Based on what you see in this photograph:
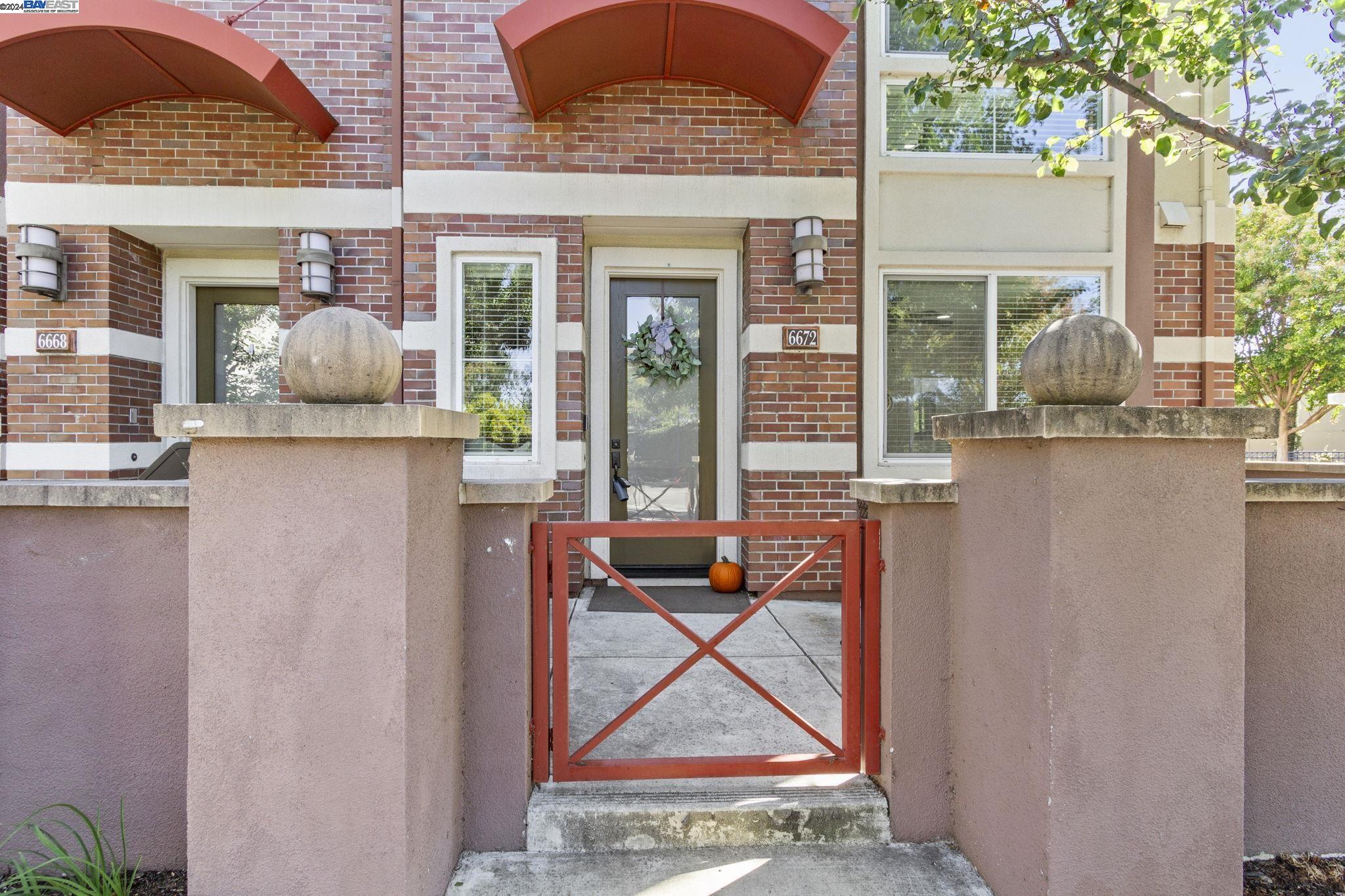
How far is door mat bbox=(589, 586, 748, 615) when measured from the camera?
4.67m

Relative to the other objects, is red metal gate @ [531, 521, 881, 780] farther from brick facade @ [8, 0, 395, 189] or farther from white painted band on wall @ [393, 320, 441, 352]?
brick facade @ [8, 0, 395, 189]

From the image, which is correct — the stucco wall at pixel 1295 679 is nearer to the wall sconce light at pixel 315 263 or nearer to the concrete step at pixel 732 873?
the concrete step at pixel 732 873

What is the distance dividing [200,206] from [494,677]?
463cm

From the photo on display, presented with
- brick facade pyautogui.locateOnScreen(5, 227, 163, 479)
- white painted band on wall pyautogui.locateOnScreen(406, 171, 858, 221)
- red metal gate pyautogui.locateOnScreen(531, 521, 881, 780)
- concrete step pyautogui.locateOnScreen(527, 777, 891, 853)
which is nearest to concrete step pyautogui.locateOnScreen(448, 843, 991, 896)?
concrete step pyautogui.locateOnScreen(527, 777, 891, 853)

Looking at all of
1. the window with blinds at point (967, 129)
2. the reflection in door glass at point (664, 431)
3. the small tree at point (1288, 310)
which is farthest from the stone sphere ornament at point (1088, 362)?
the small tree at point (1288, 310)

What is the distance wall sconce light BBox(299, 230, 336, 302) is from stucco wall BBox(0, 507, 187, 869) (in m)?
2.93

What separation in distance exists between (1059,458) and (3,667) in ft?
11.5

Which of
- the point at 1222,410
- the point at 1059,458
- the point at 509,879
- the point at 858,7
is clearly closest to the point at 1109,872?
the point at 1059,458

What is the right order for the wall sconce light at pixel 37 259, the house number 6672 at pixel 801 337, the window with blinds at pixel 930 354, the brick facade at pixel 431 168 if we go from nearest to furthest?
the wall sconce light at pixel 37 259 < the brick facade at pixel 431 168 < the house number 6672 at pixel 801 337 < the window with blinds at pixel 930 354

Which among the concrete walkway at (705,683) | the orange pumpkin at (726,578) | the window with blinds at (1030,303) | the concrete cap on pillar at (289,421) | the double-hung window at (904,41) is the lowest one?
the concrete walkway at (705,683)

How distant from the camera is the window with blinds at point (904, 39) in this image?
526 cm

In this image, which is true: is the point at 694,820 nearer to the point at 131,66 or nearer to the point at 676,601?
the point at 676,601

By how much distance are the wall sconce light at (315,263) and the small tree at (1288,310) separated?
16.5m

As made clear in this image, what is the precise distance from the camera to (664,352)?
18.1ft
